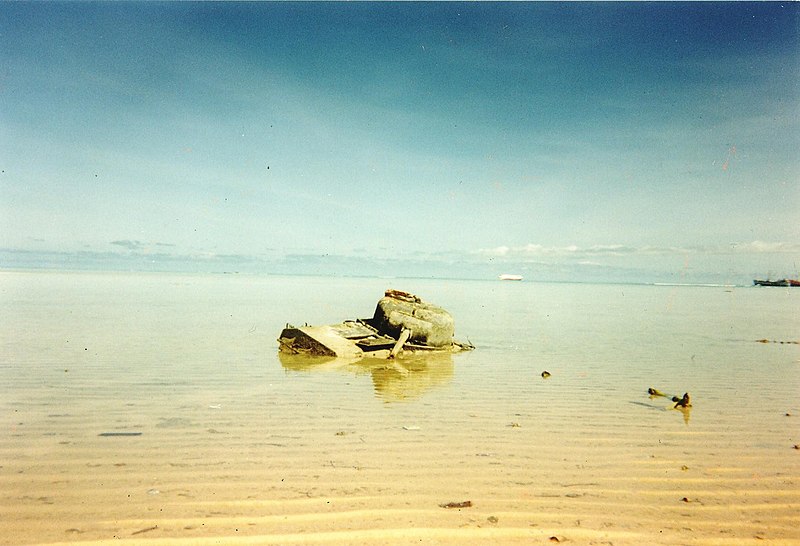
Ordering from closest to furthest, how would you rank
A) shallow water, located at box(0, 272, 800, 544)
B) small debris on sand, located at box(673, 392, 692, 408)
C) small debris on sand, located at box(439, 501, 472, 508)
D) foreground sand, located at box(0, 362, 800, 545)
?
foreground sand, located at box(0, 362, 800, 545)
shallow water, located at box(0, 272, 800, 544)
small debris on sand, located at box(439, 501, 472, 508)
small debris on sand, located at box(673, 392, 692, 408)

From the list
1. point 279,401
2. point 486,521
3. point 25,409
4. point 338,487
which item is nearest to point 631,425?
point 486,521

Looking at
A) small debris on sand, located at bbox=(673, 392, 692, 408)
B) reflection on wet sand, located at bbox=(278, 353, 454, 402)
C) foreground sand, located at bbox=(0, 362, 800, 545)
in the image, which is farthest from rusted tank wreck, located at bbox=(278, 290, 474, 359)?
small debris on sand, located at bbox=(673, 392, 692, 408)

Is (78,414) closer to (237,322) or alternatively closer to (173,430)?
(173,430)

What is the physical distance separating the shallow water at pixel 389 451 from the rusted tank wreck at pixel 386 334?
111 cm

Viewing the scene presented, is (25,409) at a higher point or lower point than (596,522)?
lower

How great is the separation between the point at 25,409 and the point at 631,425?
9157 mm

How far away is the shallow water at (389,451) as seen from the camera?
4004 millimetres

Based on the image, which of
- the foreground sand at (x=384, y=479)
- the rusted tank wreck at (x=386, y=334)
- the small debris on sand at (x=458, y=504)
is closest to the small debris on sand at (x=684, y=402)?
the foreground sand at (x=384, y=479)

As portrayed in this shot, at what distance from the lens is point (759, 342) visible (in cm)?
1691

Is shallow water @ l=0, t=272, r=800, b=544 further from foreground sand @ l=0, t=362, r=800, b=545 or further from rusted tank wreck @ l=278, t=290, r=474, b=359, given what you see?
rusted tank wreck @ l=278, t=290, r=474, b=359

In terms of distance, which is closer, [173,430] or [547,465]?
[547,465]

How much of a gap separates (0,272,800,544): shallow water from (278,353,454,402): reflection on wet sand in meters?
0.10

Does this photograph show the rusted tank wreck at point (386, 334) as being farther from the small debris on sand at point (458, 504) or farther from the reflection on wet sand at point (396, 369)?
the small debris on sand at point (458, 504)

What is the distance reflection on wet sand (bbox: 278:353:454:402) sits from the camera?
9.05 m
